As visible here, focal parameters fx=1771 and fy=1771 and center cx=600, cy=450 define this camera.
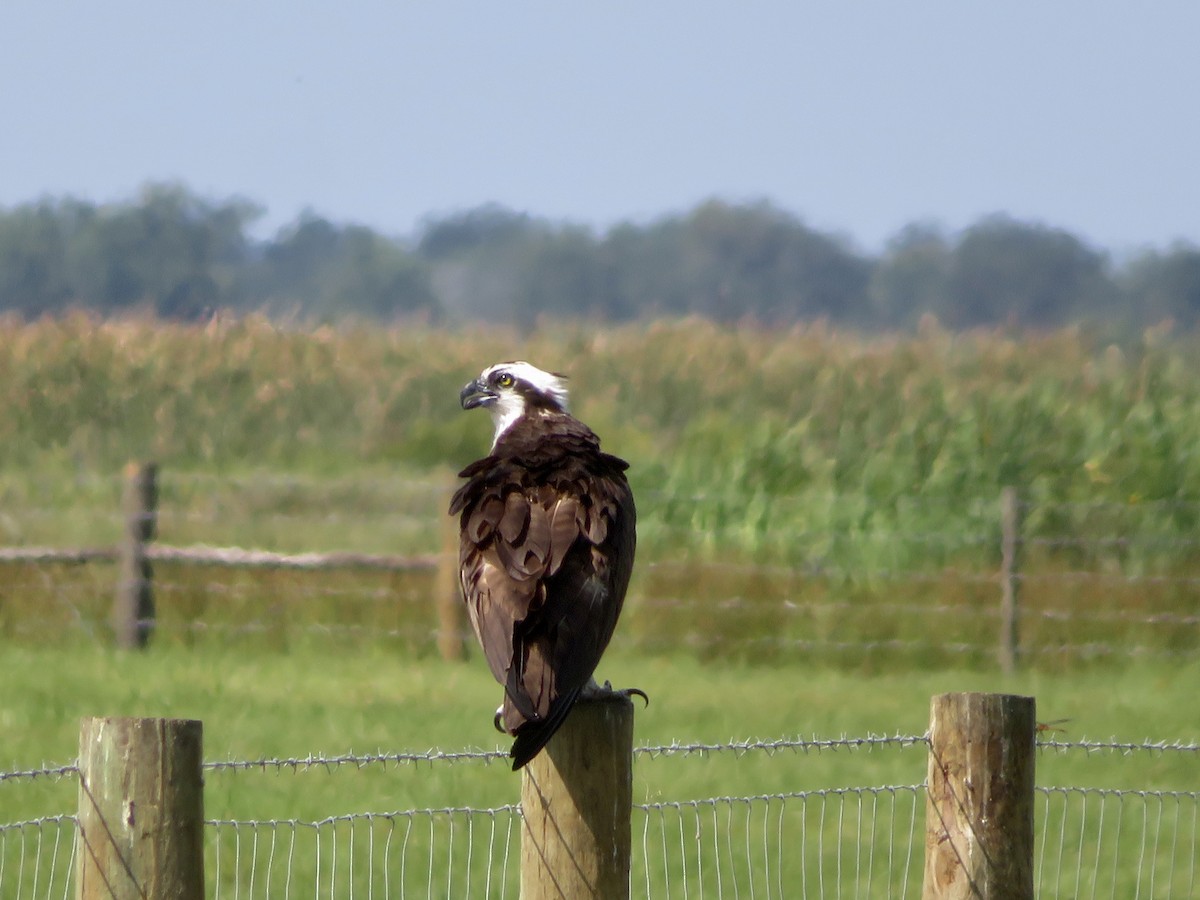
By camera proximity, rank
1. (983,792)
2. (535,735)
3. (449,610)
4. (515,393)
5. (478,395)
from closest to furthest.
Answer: (535,735), (983,792), (515,393), (478,395), (449,610)

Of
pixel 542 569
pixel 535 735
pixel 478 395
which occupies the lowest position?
pixel 535 735

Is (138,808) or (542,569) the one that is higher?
(542,569)

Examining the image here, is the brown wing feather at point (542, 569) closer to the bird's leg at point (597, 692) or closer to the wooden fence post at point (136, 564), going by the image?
the bird's leg at point (597, 692)

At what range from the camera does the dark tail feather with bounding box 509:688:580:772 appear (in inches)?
132

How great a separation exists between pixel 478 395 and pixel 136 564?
21.9ft

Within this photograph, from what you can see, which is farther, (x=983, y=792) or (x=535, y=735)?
(x=983, y=792)

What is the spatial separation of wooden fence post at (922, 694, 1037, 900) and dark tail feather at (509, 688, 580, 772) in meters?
0.85

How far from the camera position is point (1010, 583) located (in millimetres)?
12094

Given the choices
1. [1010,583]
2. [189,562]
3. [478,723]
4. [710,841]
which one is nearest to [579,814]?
[710,841]

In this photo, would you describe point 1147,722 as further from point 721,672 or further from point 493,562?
point 493,562

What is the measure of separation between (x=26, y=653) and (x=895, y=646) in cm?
571

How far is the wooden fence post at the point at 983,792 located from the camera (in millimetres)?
3697

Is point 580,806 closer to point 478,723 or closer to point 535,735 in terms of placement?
point 535,735

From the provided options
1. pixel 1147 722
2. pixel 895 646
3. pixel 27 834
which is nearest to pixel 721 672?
pixel 895 646
